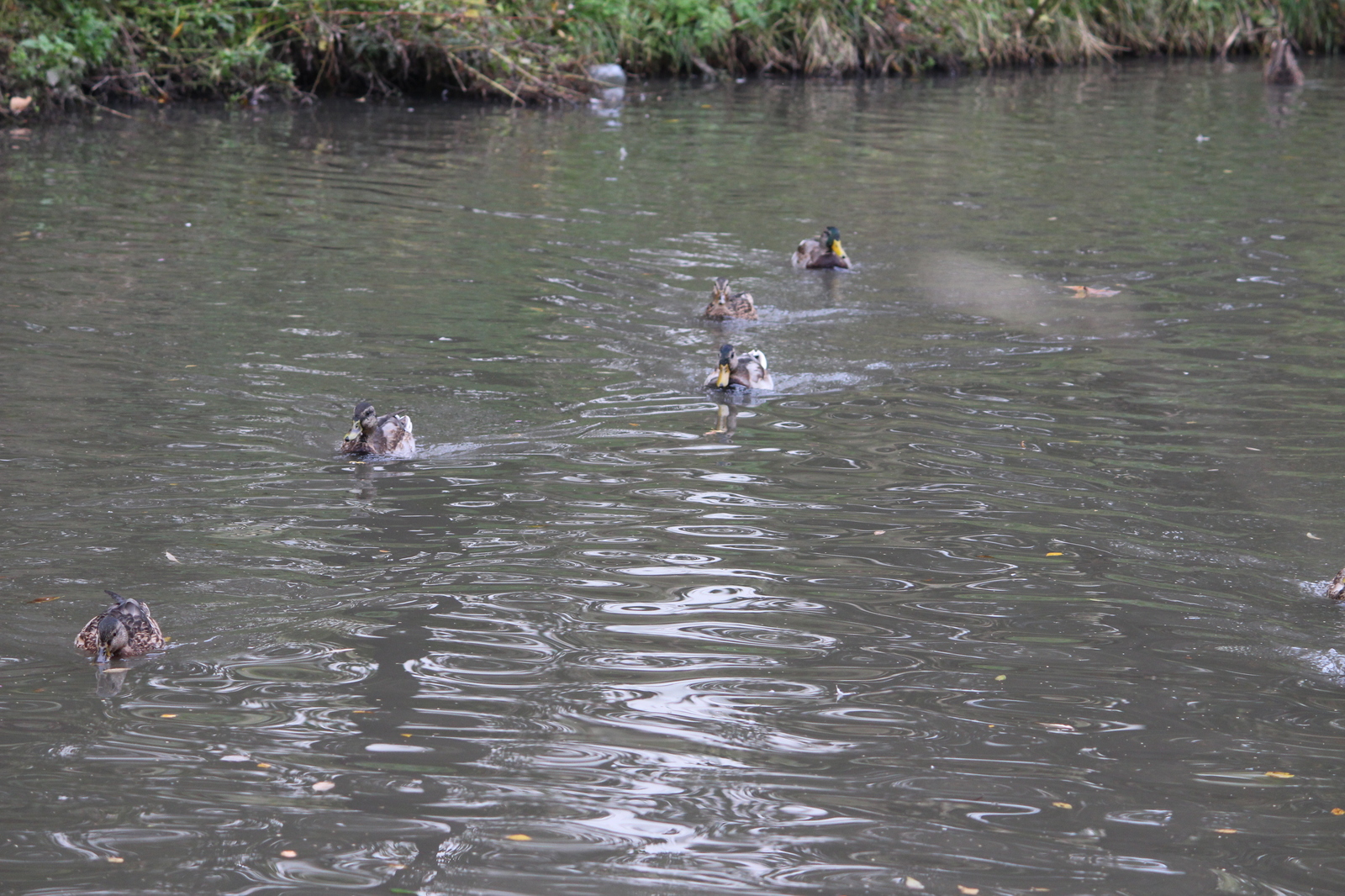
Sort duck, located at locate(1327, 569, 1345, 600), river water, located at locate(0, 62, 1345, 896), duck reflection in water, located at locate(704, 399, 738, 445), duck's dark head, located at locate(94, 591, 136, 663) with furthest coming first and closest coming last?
duck reflection in water, located at locate(704, 399, 738, 445) < duck, located at locate(1327, 569, 1345, 600) < duck's dark head, located at locate(94, 591, 136, 663) < river water, located at locate(0, 62, 1345, 896)

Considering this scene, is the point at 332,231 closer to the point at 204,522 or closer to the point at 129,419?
the point at 129,419

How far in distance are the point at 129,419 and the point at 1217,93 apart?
24153 millimetres

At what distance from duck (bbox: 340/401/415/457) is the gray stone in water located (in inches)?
785

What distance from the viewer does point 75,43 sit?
2275 centimetres

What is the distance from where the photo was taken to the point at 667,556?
737cm

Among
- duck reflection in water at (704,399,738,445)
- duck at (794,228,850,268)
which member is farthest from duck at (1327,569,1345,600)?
duck at (794,228,850,268)

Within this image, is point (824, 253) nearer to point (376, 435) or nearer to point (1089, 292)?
point (1089, 292)

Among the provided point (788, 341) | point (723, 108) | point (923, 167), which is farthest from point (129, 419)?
point (723, 108)

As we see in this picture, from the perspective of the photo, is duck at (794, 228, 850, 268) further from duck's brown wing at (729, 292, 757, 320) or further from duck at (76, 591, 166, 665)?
duck at (76, 591, 166, 665)

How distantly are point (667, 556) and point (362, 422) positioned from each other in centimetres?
244

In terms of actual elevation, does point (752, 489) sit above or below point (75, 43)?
below

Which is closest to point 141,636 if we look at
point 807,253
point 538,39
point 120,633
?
point 120,633

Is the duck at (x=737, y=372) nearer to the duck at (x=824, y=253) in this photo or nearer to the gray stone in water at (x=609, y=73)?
the duck at (x=824, y=253)

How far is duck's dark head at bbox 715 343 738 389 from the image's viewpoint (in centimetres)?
1021
